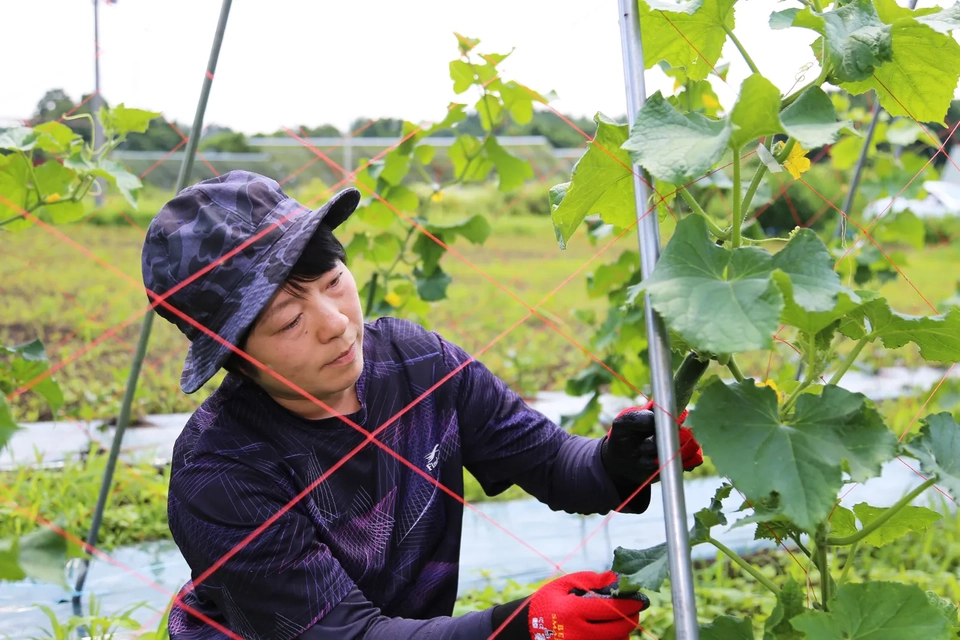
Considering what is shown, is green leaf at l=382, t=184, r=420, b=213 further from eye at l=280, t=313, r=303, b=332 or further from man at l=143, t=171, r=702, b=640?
eye at l=280, t=313, r=303, b=332

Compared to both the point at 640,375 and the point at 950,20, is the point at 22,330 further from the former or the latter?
the point at 950,20

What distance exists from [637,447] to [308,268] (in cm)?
48

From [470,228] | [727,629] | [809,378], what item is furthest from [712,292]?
[470,228]

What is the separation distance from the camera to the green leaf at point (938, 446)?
2.76 feet

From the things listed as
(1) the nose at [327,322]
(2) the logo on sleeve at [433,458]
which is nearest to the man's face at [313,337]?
(1) the nose at [327,322]

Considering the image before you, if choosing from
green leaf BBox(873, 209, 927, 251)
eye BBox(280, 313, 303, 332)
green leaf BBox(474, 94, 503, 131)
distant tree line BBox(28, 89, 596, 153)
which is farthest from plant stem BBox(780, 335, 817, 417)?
distant tree line BBox(28, 89, 596, 153)

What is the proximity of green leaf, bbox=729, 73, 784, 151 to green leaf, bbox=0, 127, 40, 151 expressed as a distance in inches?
47.4

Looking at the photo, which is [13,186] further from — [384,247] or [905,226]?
[905,226]

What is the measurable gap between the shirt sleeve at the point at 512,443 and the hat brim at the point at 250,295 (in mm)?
354

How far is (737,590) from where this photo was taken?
2.02 m

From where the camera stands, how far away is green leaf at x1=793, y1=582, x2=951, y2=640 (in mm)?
842

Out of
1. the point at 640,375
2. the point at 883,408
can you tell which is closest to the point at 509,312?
the point at 883,408

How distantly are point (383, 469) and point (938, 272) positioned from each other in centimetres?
639
